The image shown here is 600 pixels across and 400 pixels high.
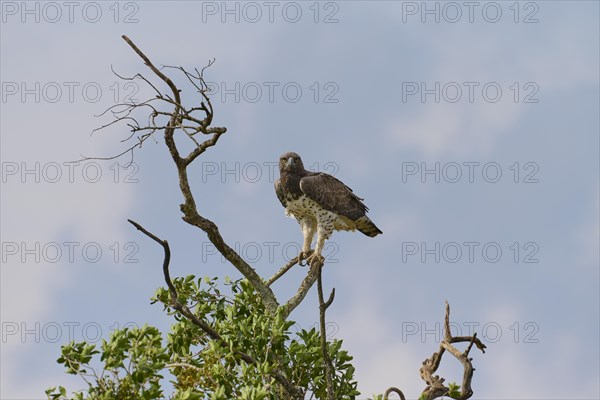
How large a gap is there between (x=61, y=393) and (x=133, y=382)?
0.67 m

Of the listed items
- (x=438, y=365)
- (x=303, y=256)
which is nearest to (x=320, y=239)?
(x=303, y=256)

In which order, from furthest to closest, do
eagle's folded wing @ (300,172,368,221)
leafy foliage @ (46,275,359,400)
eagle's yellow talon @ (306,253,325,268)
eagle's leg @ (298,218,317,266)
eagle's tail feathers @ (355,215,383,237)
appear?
1. eagle's tail feathers @ (355,215,383,237)
2. eagle's leg @ (298,218,317,266)
3. eagle's folded wing @ (300,172,368,221)
4. eagle's yellow talon @ (306,253,325,268)
5. leafy foliage @ (46,275,359,400)

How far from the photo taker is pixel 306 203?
40.8 ft

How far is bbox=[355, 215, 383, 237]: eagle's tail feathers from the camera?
1297 cm

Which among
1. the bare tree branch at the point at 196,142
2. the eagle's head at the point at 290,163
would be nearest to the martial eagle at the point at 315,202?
the eagle's head at the point at 290,163

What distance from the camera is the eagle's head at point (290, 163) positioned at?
12555 mm

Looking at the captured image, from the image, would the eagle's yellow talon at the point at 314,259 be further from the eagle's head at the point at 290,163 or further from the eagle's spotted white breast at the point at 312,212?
the eagle's head at the point at 290,163

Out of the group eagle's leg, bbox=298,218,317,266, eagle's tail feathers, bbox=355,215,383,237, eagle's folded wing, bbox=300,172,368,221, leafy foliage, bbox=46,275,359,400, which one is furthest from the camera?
eagle's tail feathers, bbox=355,215,383,237

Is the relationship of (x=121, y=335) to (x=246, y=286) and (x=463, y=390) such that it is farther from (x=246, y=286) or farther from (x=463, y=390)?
(x=463, y=390)

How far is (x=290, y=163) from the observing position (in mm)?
12555

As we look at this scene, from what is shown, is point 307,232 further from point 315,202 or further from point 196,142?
A: point 196,142

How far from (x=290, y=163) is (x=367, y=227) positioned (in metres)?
1.61

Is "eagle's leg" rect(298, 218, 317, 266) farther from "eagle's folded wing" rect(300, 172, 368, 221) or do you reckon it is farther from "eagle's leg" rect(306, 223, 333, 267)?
"eagle's folded wing" rect(300, 172, 368, 221)

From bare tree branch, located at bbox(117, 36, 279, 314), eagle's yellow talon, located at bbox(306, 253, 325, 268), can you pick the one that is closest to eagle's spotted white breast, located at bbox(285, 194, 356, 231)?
eagle's yellow talon, located at bbox(306, 253, 325, 268)
